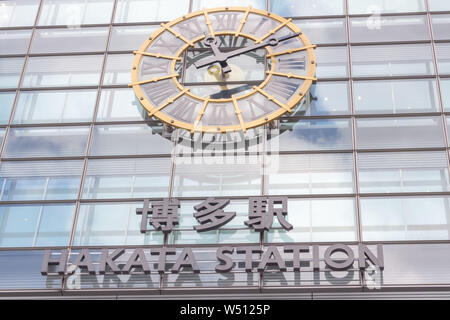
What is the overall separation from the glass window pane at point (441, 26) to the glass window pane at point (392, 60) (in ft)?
2.19

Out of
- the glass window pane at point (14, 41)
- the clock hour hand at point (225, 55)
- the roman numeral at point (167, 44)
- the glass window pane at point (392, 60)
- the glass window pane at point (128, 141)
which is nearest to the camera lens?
the glass window pane at point (128, 141)

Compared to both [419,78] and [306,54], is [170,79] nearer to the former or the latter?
[306,54]

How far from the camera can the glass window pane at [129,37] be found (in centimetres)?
2837

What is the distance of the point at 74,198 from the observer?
24219 mm

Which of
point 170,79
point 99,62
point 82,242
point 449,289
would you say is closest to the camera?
point 449,289

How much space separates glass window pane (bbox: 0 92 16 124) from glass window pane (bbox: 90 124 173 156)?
3218mm

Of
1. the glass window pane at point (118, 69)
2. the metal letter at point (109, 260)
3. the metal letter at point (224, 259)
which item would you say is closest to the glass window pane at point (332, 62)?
the glass window pane at point (118, 69)

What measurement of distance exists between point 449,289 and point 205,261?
21.6ft

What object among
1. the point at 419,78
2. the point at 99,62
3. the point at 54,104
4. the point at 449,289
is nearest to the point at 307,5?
the point at 419,78

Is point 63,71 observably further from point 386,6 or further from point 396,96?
point 386,6

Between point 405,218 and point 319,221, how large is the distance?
2443 mm

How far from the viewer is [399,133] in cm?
2486

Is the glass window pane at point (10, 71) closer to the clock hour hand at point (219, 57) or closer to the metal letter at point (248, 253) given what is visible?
the clock hour hand at point (219, 57)

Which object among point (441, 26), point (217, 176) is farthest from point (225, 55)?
point (441, 26)
